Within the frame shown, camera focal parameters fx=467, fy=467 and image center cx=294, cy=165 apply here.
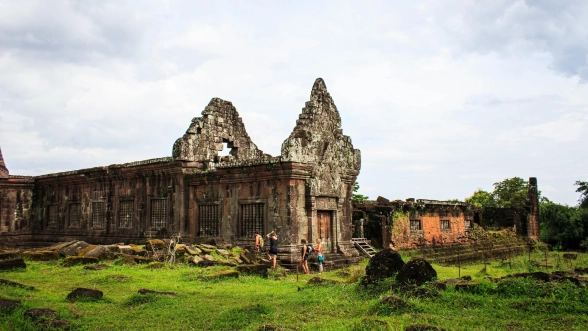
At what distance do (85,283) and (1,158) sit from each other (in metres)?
17.4

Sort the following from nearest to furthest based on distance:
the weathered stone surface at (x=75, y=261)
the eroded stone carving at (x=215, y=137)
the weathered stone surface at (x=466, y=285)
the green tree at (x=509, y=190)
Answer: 1. the weathered stone surface at (x=466, y=285)
2. the weathered stone surface at (x=75, y=261)
3. the eroded stone carving at (x=215, y=137)
4. the green tree at (x=509, y=190)

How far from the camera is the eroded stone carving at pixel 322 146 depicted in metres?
15.1

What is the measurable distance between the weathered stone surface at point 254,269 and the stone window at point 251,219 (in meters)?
2.98

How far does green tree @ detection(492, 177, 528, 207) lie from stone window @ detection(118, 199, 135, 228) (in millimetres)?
36603

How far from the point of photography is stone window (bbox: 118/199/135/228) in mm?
19641

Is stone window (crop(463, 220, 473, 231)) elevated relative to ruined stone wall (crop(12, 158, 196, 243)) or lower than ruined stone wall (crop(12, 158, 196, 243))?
lower

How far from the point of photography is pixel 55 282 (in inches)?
432

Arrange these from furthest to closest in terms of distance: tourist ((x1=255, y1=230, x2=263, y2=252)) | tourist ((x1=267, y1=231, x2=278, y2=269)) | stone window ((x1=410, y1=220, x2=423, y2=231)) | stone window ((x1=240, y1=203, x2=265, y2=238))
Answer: stone window ((x1=410, y1=220, x2=423, y2=231)), stone window ((x1=240, y1=203, x2=265, y2=238)), tourist ((x1=255, y1=230, x2=263, y2=252)), tourist ((x1=267, y1=231, x2=278, y2=269))

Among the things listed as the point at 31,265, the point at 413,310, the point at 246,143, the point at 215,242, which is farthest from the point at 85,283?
the point at 246,143

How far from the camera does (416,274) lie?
330 inches

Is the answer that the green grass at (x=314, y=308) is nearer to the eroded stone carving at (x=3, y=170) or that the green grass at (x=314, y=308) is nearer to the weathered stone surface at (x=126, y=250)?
the weathered stone surface at (x=126, y=250)

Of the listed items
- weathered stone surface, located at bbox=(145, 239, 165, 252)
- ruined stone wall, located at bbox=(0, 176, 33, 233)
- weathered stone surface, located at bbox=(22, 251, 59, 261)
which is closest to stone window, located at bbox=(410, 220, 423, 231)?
weathered stone surface, located at bbox=(145, 239, 165, 252)

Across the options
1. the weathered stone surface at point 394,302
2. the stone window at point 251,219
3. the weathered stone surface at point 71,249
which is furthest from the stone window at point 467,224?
the weathered stone surface at point 394,302

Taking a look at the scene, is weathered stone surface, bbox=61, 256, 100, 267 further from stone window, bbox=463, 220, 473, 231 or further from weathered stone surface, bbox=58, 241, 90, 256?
stone window, bbox=463, 220, 473, 231
